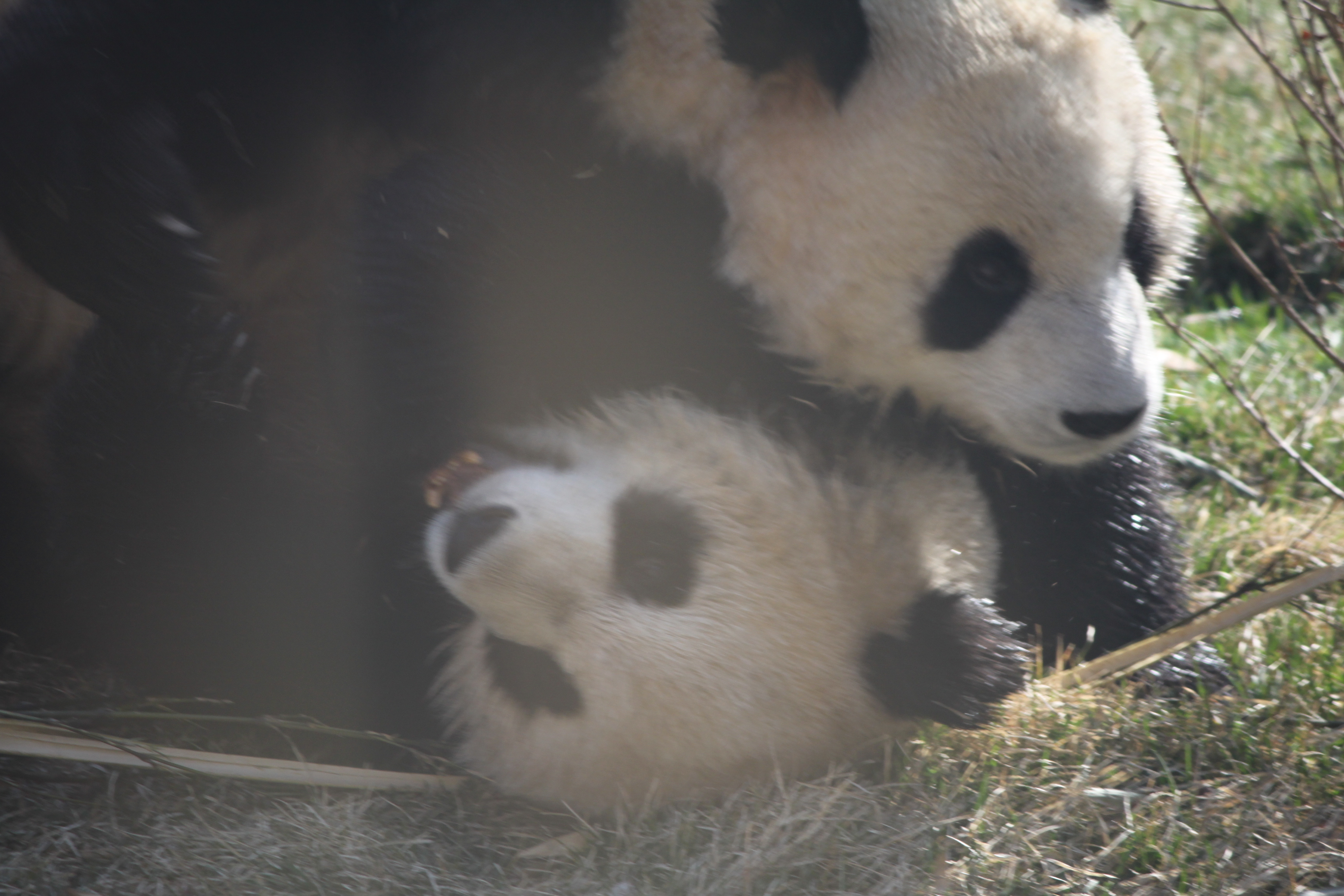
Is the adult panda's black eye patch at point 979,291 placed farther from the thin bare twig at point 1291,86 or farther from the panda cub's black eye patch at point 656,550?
the thin bare twig at point 1291,86

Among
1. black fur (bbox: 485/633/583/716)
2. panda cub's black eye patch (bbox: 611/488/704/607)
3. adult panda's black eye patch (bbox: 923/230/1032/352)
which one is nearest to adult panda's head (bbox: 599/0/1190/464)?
adult panda's black eye patch (bbox: 923/230/1032/352)

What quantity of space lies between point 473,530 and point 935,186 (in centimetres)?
80

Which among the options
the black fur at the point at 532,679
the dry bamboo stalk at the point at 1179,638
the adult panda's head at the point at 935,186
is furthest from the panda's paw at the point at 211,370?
the dry bamboo stalk at the point at 1179,638

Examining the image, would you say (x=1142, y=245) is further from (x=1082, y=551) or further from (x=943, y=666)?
(x=943, y=666)

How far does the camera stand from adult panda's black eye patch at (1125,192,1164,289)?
79.4 inches

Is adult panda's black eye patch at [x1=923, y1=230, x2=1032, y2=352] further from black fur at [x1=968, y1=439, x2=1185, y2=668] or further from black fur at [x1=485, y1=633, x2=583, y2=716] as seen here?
black fur at [x1=485, y1=633, x2=583, y2=716]

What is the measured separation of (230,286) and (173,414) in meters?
0.28

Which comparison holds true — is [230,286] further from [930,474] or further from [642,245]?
[930,474]

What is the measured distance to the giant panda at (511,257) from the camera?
6.15 feet

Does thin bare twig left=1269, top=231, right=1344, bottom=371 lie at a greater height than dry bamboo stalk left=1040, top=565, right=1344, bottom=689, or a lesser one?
greater

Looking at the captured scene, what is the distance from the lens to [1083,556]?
224 cm

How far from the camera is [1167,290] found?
7.62 feet

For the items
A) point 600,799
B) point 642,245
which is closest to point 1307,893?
point 600,799

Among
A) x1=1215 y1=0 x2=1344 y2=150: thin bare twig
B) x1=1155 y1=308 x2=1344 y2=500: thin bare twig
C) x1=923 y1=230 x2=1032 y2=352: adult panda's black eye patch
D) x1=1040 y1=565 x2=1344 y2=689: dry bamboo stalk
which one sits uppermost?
x1=1215 y1=0 x2=1344 y2=150: thin bare twig
